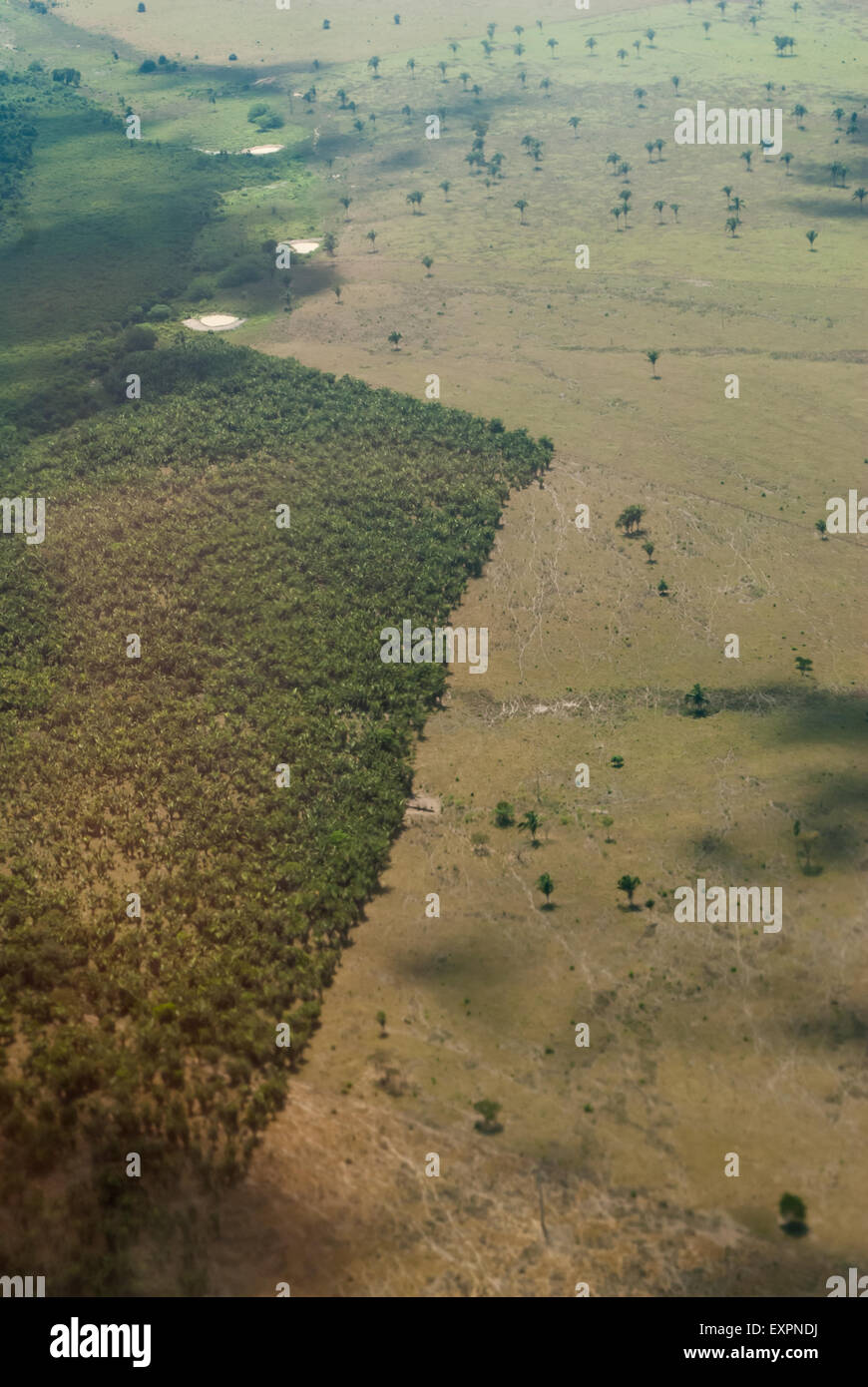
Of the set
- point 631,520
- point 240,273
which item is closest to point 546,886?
point 631,520

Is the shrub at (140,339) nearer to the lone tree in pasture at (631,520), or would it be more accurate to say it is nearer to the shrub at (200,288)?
the shrub at (200,288)

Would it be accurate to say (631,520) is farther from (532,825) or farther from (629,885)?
(629,885)

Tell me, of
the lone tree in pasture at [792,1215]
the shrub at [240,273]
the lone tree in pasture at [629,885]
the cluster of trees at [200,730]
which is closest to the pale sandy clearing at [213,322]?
the shrub at [240,273]

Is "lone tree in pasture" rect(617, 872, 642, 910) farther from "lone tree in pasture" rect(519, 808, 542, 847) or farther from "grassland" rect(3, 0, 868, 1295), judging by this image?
"lone tree in pasture" rect(519, 808, 542, 847)

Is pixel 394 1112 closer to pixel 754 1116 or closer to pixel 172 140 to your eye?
pixel 754 1116

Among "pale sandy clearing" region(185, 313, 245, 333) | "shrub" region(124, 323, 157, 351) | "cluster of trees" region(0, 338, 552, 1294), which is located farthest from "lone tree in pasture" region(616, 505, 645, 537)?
"pale sandy clearing" region(185, 313, 245, 333)

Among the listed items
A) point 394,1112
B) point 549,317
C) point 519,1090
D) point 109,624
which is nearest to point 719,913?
point 519,1090
